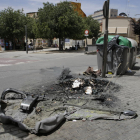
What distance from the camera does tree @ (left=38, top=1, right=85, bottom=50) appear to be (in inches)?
923

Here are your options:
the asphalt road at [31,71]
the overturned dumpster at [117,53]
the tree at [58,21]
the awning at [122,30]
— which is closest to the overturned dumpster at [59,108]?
the asphalt road at [31,71]

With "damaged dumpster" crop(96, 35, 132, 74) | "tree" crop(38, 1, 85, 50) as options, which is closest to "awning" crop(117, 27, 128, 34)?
"tree" crop(38, 1, 85, 50)

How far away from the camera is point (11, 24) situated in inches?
1105

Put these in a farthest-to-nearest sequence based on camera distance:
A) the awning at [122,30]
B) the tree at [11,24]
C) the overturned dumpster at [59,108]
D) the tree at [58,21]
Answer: the awning at [122,30] < the tree at [11,24] < the tree at [58,21] < the overturned dumpster at [59,108]

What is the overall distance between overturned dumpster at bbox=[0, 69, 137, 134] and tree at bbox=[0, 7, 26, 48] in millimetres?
24703

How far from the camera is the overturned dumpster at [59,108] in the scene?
3.33 metres

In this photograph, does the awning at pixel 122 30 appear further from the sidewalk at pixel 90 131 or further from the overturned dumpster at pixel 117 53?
the sidewalk at pixel 90 131

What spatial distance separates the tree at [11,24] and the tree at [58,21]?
5081 mm

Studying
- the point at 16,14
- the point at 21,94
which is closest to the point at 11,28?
the point at 16,14

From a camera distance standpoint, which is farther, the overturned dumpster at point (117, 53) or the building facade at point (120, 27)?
the building facade at point (120, 27)

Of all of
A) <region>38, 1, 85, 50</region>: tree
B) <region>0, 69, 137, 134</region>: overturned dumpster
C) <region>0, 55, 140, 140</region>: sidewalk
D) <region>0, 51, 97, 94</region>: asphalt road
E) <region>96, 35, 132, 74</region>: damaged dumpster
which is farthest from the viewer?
<region>38, 1, 85, 50</region>: tree

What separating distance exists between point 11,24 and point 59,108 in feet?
90.0

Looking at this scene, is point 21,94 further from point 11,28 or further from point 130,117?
point 11,28

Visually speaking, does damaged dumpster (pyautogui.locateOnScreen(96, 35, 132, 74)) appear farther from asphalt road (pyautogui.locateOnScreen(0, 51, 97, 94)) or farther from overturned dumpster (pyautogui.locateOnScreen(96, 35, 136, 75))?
asphalt road (pyautogui.locateOnScreen(0, 51, 97, 94))
